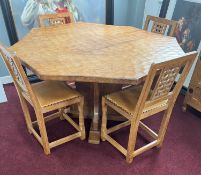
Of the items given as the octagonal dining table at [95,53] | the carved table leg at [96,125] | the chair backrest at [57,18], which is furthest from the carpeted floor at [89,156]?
the chair backrest at [57,18]

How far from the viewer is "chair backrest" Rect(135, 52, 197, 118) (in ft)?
4.31

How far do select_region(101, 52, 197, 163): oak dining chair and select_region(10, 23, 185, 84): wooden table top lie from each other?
13 cm

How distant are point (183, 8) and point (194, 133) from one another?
1.48 metres

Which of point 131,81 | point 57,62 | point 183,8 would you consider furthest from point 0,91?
point 183,8

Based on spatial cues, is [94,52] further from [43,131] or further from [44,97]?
[43,131]

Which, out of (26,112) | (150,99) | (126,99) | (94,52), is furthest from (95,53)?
(26,112)

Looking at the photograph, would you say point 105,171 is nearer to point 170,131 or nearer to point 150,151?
point 150,151

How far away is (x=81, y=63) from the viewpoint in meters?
1.55

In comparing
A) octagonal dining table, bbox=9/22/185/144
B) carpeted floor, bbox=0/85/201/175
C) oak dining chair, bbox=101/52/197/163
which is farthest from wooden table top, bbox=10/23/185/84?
carpeted floor, bbox=0/85/201/175

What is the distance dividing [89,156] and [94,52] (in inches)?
34.7

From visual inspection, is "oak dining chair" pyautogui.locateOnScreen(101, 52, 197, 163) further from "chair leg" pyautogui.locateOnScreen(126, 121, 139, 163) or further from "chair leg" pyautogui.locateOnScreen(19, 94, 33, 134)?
"chair leg" pyautogui.locateOnScreen(19, 94, 33, 134)

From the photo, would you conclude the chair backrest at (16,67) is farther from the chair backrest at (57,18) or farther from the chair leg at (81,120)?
the chair backrest at (57,18)

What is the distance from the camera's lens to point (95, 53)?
173 centimetres

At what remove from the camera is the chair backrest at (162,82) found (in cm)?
131
